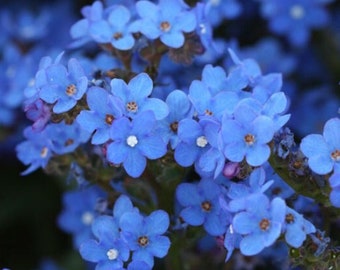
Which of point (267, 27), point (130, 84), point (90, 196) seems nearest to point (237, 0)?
point (267, 27)

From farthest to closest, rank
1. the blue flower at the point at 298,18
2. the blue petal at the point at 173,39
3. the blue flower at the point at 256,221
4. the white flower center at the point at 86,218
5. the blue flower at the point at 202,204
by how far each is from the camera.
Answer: the blue flower at the point at 298,18 → the white flower center at the point at 86,218 → the blue petal at the point at 173,39 → the blue flower at the point at 202,204 → the blue flower at the point at 256,221

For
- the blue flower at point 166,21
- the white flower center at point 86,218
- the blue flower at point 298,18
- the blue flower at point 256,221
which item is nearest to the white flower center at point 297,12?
the blue flower at point 298,18

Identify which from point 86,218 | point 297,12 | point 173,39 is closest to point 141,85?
point 173,39

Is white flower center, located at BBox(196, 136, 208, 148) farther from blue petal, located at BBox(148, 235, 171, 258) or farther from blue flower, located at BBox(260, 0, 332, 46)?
blue flower, located at BBox(260, 0, 332, 46)

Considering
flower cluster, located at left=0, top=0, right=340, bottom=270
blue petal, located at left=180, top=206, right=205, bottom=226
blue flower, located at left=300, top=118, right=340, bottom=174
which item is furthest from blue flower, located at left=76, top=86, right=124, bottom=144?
blue flower, located at left=300, top=118, right=340, bottom=174

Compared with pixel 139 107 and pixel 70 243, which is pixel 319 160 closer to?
pixel 139 107

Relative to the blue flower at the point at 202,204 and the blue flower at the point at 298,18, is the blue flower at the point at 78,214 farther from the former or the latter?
the blue flower at the point at 298,18
